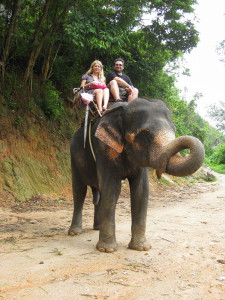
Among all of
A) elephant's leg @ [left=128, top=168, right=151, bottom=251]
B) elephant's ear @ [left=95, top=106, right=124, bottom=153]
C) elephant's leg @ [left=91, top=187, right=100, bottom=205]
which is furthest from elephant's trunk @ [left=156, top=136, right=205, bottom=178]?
elephant's leg @ [left=91, top=187, right=100, bottom=205]

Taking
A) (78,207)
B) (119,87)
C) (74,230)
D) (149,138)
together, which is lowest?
(74,230)

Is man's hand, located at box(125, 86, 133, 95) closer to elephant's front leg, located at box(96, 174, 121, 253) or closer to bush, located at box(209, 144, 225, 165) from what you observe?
elephant's front leg, located at box(96, 174, 121, 253)

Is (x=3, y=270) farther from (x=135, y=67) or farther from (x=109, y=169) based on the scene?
(x=135, y=67)

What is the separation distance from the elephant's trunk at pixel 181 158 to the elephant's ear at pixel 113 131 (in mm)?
917

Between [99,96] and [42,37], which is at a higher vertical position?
[42,37]

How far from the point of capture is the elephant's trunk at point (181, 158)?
3.05m

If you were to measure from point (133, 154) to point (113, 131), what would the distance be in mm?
472

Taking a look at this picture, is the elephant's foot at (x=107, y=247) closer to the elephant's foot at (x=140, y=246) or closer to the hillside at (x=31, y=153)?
the elephant's foot at (x=140, y=246)

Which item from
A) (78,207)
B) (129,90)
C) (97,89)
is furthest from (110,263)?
(129,90)

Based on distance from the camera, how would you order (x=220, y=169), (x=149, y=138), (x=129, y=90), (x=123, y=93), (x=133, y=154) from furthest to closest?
1. (x=220, y=169)
2. (x=123, y=93)
3. (x=129, y=90)
4. (x=133, y=154)
5. (x=149, y=138)

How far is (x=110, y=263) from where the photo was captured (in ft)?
11.7

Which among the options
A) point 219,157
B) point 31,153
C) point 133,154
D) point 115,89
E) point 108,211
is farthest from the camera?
point 219,157

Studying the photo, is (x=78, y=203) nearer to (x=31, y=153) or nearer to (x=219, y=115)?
(x=31, y=153)

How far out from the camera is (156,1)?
1009 centimetres
